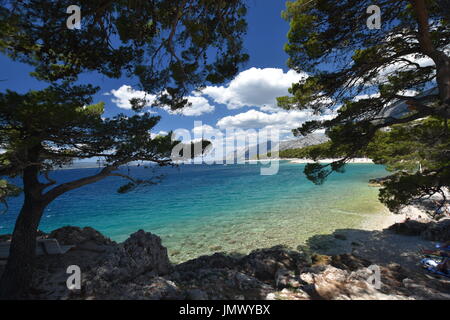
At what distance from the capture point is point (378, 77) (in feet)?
18.2

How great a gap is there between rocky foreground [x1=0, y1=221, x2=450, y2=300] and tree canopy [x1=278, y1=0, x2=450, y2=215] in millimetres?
2610

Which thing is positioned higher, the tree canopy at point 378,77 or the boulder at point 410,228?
Result: the tree canopy at point 378,77

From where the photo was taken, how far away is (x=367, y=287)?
3957 millimetres

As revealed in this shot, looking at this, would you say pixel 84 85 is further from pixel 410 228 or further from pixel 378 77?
pixel 410 228

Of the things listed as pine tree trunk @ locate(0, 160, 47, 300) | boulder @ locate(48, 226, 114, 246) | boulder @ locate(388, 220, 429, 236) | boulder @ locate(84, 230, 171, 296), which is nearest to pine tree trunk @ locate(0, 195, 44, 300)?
pine tree trunk @ locate(0, 160, 47, 300)

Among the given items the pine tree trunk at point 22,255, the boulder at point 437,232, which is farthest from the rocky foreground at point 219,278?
the boulder at point 437,232

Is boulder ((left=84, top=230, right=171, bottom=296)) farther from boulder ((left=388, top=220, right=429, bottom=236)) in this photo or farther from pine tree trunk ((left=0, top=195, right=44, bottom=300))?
boulder ((left=388, top=220, right=429, bottom=236))

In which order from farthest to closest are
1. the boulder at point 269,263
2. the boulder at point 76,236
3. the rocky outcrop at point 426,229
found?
the rocky outcrop at point 426,229 → the boulder at point 76,236 → the boulder at point 269,263

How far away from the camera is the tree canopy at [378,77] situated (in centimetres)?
438

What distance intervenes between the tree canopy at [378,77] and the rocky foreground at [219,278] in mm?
2610

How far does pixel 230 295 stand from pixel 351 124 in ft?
20.6

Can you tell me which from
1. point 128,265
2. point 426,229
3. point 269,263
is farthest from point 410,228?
point 128,265

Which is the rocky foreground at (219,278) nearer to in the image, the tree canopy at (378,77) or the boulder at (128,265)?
the boulder at (128,265)
